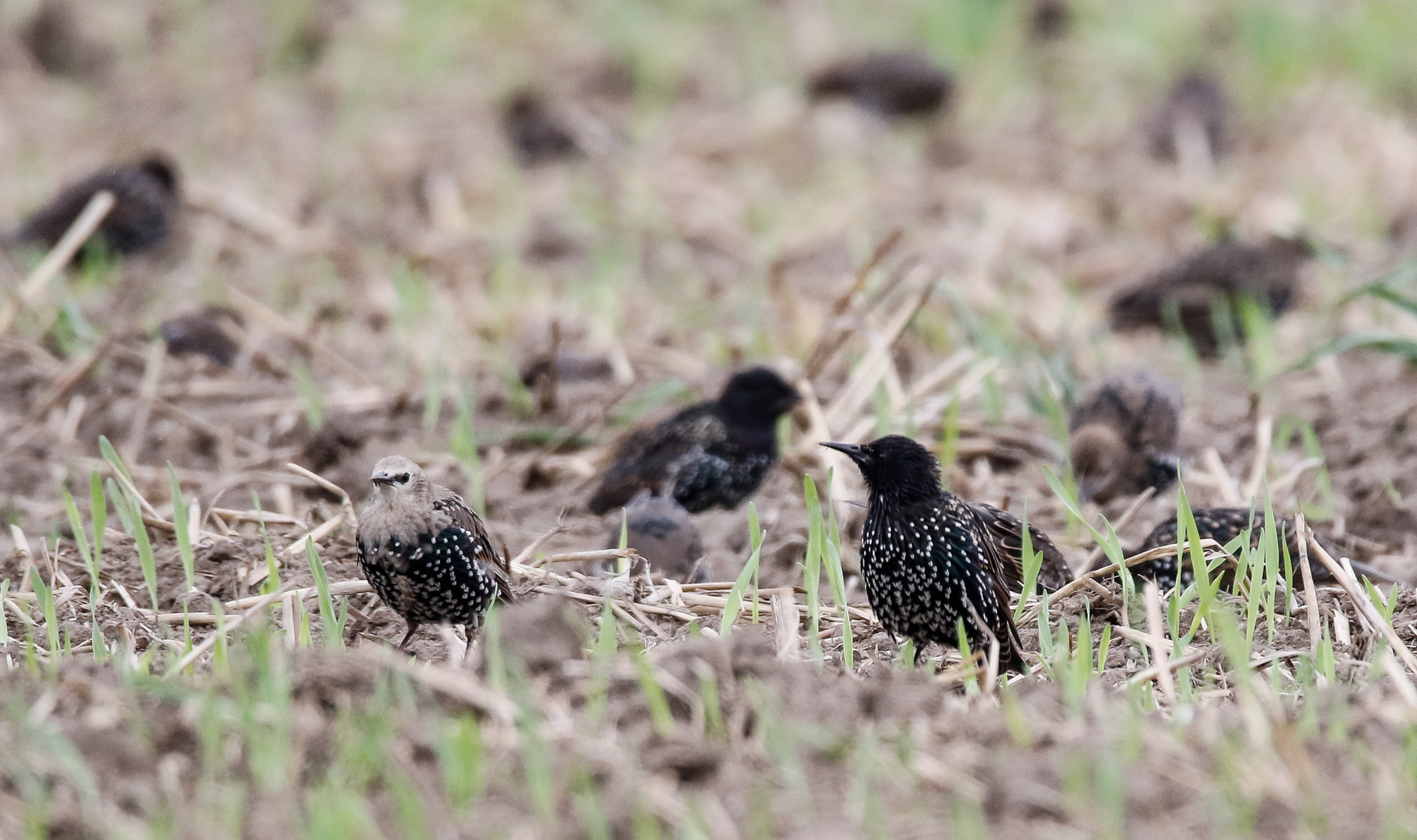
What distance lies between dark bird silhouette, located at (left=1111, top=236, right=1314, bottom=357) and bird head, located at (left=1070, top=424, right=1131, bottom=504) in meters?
2.10

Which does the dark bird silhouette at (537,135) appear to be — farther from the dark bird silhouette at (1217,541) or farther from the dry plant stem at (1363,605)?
the dry plant stem at (1363,605)

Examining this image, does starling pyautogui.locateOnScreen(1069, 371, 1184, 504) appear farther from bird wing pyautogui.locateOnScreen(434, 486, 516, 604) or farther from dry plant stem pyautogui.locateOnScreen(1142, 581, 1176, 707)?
bird wing pyautogui.locateOnScreen(434, 486, 516, 604)

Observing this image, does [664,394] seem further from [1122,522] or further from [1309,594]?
[1309,594]

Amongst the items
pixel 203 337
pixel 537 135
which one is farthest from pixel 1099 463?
pixel 537 135

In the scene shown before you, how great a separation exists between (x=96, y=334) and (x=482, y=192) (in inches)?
138

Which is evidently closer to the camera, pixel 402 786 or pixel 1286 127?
pixel 402 786

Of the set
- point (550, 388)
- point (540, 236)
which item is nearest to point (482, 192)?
point (540, 236)

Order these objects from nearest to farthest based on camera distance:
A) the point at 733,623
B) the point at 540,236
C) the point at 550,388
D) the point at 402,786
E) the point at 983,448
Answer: the point at 402,786 → the point at 733,623 → the point at 983,448 → the point at 550,388 → the point at 540,236

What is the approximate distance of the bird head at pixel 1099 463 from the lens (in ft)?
A: 20.9

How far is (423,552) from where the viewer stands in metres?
4.54

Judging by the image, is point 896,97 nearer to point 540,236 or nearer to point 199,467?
point 540,236

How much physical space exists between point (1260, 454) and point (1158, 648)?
95.6 inches

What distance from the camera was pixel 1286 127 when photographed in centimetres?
1216

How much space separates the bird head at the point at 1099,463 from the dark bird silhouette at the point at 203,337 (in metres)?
3.75
